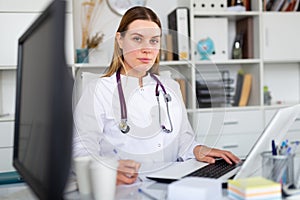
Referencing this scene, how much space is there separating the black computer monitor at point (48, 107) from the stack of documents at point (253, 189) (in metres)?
0.43

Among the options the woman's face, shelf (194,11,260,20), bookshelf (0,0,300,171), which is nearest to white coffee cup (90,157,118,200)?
the woman's face

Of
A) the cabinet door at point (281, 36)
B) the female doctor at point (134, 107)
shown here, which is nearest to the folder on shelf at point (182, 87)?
the female doctor at point (134, 107)

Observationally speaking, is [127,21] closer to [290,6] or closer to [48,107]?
[48,107]

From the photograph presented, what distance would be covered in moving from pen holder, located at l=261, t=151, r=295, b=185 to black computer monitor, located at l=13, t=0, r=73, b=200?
59 centimetres

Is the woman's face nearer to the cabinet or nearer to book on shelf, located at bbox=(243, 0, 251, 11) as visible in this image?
the cabinet

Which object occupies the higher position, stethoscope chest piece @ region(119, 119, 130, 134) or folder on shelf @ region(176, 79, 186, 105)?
folder on shelf @ region(176, 79, 186, 105)

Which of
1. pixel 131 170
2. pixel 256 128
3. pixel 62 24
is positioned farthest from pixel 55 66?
pixel 256 128

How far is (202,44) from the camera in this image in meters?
3.21

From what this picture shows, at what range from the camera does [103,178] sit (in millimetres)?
946

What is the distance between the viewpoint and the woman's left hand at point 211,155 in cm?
140

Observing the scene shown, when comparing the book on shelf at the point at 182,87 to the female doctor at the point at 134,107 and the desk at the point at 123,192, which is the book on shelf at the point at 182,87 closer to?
the female doctor at the point at 134,107

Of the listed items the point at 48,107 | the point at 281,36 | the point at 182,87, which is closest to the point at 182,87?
the point at 182,87

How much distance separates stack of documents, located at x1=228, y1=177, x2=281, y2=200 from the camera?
0.87 m

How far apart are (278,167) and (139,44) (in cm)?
60
